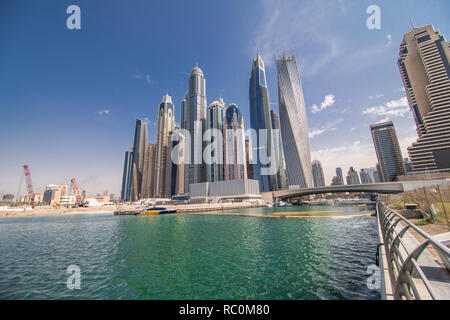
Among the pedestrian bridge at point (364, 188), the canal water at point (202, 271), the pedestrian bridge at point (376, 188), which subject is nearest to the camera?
the canal water at point (202, 271)

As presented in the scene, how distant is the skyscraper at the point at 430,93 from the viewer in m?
117

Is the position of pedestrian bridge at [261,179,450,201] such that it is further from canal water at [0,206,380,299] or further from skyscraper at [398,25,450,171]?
canal water at [0,206,380,299]

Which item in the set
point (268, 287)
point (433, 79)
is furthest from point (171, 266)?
point (433, 79)

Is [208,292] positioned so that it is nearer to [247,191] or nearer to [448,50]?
[247,191]

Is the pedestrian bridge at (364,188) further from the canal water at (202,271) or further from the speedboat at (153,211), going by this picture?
the canal water at (202,271)

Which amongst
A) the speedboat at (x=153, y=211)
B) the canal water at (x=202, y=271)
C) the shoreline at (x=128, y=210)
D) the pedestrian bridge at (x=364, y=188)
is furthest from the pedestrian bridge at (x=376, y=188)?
the speedboat at (x=153, y=211)

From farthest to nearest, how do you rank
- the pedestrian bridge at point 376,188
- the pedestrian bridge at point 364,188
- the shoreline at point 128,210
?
the pedestrian bridge at point 364,188, the shoreline at point 128,210, the pedestrian bridge at point 376,188

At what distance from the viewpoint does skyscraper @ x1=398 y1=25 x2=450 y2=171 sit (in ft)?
383

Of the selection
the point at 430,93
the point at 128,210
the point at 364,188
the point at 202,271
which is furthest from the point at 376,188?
the point at 128,210

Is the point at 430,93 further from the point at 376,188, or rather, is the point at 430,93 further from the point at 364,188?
the point at 364,188

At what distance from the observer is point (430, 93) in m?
125

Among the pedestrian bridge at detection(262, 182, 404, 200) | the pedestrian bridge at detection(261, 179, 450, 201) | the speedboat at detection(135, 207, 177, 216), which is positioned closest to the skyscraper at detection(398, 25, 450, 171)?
the pedestrian bridge at detection(262, 182, 404, 200)

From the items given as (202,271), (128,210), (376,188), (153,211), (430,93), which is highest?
(430,93)
